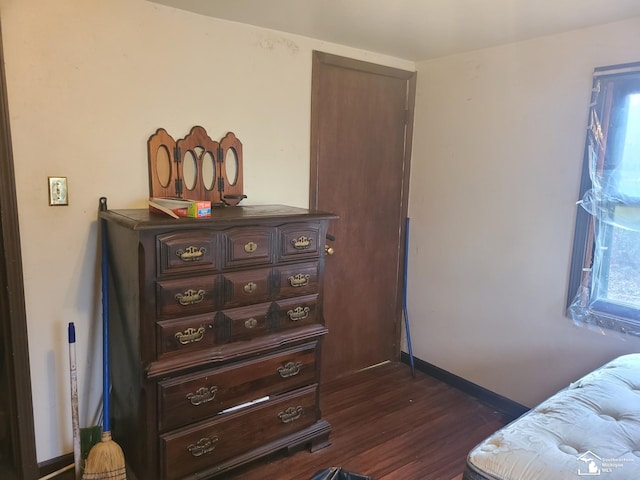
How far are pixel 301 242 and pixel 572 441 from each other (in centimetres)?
124

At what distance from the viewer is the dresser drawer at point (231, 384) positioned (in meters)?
1.79

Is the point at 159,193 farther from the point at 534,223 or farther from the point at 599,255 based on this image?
the point at 599,255

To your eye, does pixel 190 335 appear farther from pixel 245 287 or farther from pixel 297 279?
pixel 297 279

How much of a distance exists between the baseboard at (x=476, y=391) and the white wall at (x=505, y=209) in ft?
0.14

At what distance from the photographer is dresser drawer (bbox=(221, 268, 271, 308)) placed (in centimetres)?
186

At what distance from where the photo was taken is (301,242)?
206 centimetres

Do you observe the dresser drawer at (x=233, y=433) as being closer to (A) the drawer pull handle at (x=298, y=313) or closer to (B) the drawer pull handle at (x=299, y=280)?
(A) the drawer pull handle at (x=298, y=313)

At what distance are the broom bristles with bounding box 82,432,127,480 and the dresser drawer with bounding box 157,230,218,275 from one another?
0.74 meters

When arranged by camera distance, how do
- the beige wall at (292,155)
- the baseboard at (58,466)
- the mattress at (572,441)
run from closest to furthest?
the mattress at (572,441) → the beige wall at (292,155) → the baseboard at (58,466)

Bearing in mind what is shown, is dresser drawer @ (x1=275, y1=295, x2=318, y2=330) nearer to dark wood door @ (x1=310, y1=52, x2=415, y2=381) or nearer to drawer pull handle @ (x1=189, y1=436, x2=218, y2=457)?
drawer pull handle @ (x1=189, y1=436, x2=218, y2=457)

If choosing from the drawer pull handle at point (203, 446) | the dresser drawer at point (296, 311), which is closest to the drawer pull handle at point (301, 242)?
the dresser drawer at point (296, 311)

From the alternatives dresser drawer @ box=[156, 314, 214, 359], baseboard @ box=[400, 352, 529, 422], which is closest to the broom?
dresser drawer @ box=[156, 314, 214, 359]

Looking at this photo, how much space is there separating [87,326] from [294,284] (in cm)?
94

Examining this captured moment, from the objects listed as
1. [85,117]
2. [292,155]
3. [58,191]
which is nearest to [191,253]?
[58,191]
